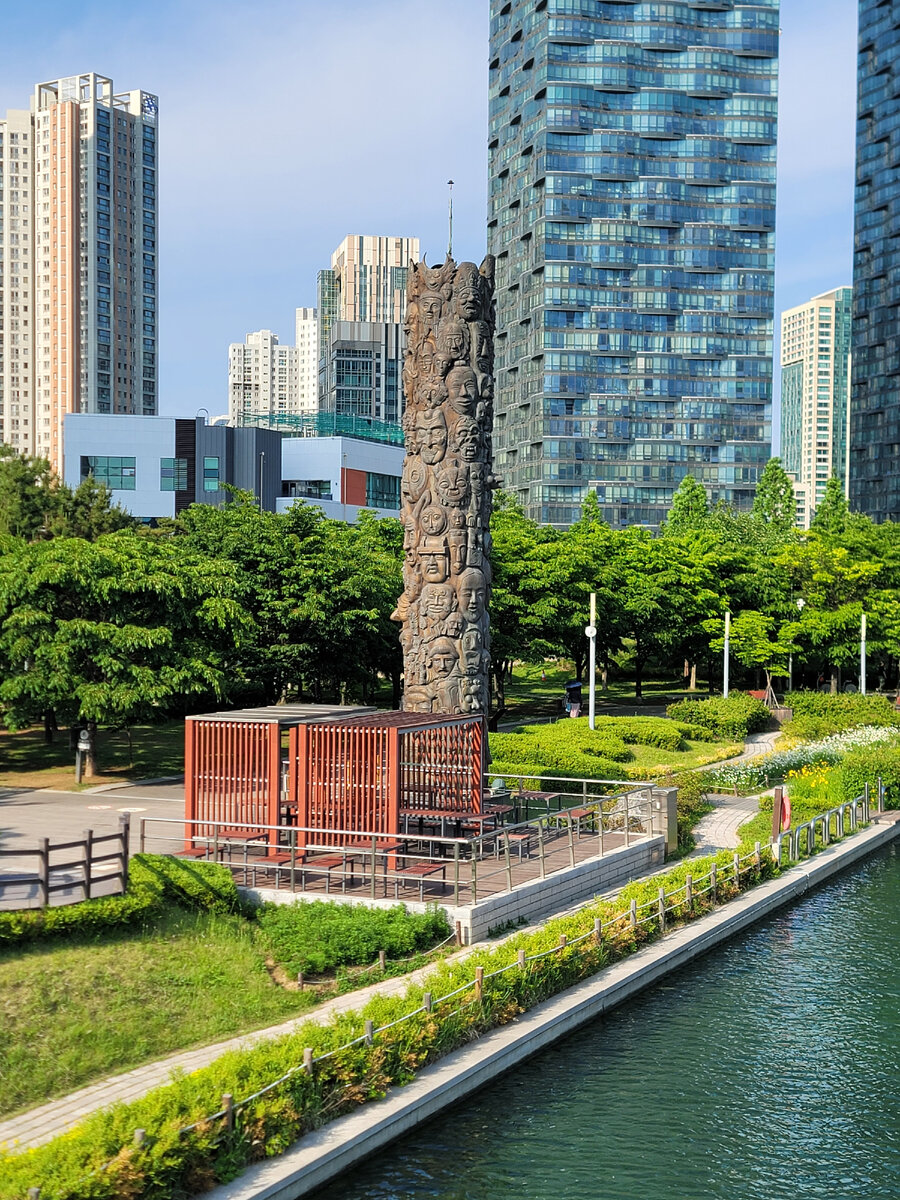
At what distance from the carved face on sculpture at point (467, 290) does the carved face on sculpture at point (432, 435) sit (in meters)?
2.44

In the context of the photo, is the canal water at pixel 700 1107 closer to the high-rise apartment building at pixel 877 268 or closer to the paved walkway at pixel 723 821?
the paved walkway at pixel 723 821

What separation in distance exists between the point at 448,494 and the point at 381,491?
176 feet

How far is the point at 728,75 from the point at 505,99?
23.8 metres

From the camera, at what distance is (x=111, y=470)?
74500mm

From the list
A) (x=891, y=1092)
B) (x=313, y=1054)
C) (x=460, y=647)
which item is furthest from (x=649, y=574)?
(x=313, y=1054)

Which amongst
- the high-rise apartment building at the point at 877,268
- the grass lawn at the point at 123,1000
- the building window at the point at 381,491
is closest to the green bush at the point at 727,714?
the grass lawn at the point at 123,1000

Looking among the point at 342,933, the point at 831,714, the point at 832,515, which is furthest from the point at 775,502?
the point at 342,933

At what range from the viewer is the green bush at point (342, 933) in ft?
56.9

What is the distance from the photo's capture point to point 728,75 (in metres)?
130

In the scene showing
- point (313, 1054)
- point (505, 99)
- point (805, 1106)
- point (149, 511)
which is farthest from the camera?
point (505, 99)

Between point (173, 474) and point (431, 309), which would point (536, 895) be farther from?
point (173, 474)

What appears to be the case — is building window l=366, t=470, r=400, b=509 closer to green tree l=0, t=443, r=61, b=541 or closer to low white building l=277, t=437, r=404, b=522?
low white building l=277, t=437, r=404, b=522

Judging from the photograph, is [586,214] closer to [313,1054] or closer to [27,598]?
[27,598]

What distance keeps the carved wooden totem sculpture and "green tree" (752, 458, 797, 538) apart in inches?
2117
